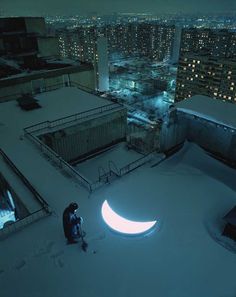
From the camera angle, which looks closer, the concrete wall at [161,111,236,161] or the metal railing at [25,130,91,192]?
the metal railing at [25,130,91,192]

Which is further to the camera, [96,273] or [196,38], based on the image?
[196,38]

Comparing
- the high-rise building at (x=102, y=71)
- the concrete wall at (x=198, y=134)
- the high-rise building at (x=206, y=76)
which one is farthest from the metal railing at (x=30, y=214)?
the high-rise building at (x=206, y=76)

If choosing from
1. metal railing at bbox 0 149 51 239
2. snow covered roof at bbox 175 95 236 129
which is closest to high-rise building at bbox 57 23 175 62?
snow covered roof at bbox 175 95 236 129

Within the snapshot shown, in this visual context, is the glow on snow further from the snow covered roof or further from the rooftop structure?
the rooftop structure

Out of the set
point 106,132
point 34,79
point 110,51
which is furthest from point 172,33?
point 106,132

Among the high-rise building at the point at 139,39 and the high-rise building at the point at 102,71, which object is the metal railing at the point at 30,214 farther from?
the high-rise building at the point at 139,39

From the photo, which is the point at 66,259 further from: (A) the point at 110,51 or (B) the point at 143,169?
(A) the point at 110,51
